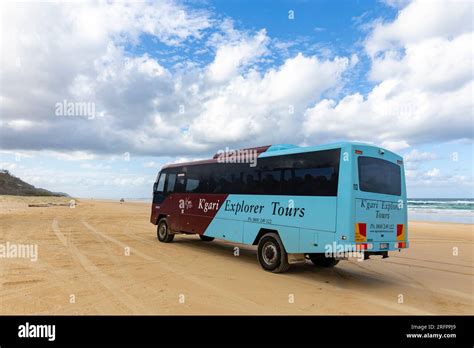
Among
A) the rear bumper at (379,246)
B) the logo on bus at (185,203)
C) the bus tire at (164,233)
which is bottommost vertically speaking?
the bus tire at (164,233)

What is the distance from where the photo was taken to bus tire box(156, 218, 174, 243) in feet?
47.6

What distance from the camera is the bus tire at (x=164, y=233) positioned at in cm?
1452

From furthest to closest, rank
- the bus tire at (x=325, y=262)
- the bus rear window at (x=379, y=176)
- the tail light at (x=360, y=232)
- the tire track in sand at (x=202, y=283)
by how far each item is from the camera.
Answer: the bus tire at (x=325, y=262) → the bus rear window at (x=379, y=176) → the tail light at (x=360, y=232) → the tire track in sand at (x=202, y=283)

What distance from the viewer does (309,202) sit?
28.0ft

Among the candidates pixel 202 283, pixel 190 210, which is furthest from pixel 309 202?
pixel 190 210

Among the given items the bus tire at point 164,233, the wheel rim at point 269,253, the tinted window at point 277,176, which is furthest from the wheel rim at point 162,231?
the wheel rim at point 269,253

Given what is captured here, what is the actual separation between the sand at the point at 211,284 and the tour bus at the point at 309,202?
0.83m

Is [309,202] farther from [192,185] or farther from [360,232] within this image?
[192,185]

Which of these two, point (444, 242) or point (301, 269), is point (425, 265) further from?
point (444, 242)

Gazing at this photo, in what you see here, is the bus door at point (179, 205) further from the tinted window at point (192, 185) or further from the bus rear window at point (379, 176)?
the bus rear window at point (379, 176)

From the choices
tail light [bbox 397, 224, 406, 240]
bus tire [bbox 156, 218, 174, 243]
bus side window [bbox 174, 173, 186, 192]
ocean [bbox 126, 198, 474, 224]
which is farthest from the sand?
ocean [bbox 126, 198, 474, 224]
